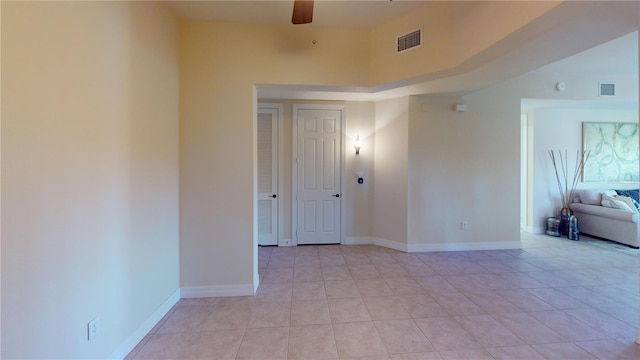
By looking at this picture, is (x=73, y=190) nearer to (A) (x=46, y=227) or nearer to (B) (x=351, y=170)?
(A) (x=46, y=227)

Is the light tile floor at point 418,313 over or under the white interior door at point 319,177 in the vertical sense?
under

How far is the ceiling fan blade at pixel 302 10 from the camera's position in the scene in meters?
1.84

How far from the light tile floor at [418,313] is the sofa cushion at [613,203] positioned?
124 cm

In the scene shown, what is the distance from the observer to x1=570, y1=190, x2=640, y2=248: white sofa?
14.1ft

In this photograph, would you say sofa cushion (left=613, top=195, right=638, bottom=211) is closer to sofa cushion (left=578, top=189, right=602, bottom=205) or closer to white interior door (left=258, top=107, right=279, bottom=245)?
sofa cushion (left=578, top=189, right=602, bottom=205)

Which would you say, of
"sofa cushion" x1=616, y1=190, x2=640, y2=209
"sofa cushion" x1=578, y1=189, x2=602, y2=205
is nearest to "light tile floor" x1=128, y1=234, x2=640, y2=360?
"sofa cushion" x1=578, y1=189, x2=602, y2=205

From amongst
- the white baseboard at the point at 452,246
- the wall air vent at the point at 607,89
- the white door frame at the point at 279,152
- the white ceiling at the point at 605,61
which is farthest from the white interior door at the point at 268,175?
the wall air vent at the point at 607,89

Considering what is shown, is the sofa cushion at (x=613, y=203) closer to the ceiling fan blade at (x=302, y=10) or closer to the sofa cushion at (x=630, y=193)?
the sofa cushion at (x=630, y=193)

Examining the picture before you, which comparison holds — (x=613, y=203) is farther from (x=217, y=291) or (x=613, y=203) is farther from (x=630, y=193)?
(x=217, y=291)

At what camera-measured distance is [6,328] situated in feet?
3.69

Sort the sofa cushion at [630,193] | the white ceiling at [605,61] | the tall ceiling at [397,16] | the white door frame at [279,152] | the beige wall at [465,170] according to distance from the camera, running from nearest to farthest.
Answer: the tall ceiling at [397,16] → the white ceiling at [605,61] → the beige wall at [465,170] → the white door frame at [279,152] → the sofa cushion at [630,193]

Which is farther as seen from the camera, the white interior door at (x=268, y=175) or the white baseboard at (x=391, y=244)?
the white interior door at (x=268, y=175)

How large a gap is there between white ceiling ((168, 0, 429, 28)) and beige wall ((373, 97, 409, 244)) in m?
1.74

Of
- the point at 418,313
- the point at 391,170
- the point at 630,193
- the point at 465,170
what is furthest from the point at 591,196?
the point at 418,313
